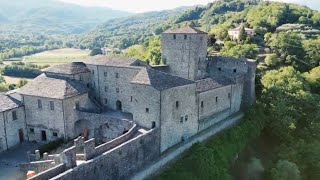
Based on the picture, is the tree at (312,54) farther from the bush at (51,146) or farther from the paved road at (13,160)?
the paved road at (13,160)

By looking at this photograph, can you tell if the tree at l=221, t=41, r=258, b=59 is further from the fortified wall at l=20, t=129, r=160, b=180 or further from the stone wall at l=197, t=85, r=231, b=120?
the fortified wall at l=20, t=129, r=160, b=180

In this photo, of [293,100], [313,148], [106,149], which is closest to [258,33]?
[293,100]

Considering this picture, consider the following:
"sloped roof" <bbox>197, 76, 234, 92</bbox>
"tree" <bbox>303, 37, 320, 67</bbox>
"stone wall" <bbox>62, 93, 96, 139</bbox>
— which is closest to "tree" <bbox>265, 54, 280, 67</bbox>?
"tree" <bbox>303, 37, 320, 67</bbox>

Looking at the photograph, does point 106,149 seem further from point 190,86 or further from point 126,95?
point 126,95

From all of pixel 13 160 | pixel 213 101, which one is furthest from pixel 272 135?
pixel 13 160

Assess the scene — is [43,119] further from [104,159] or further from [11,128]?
[104,159]

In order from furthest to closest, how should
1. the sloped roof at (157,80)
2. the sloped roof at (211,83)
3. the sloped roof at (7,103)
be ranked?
the sloped roof at (211,83)
the sloped roof at (7,103)
the sloped roof at (157,80)

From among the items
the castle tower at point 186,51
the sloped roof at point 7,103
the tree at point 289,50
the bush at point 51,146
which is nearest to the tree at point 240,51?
the tree at point 289,50
